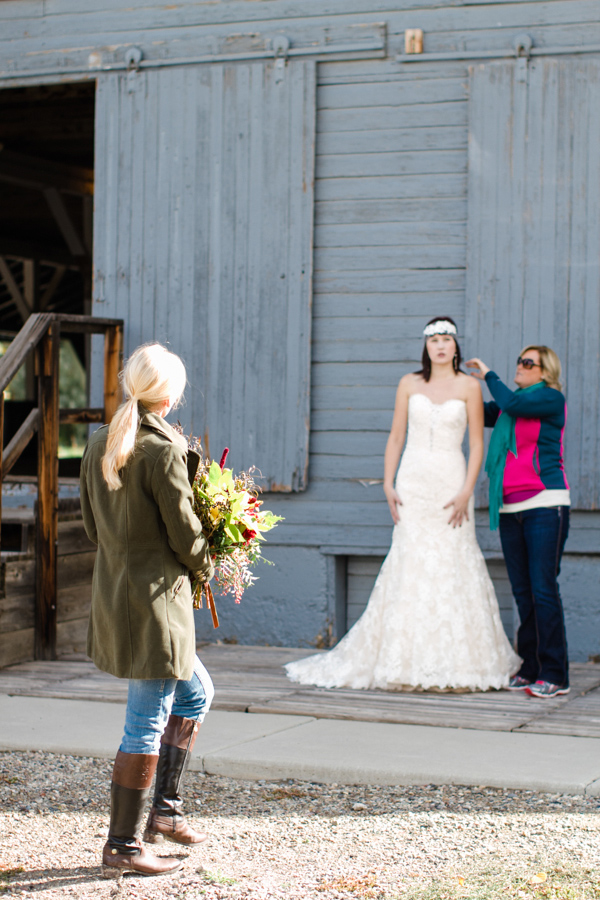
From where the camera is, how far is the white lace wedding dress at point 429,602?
575cm

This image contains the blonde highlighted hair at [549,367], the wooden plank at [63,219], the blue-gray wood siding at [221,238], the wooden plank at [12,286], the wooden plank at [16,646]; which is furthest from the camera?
the wooden plank at [12,286]

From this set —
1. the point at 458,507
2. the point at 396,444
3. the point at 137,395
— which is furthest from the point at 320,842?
the point at 396,444

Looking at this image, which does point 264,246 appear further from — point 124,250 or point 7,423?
point 7,423

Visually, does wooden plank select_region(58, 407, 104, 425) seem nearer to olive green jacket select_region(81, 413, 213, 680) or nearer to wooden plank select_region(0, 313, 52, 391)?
wooden plank select_region(0, 313, 52, 391)

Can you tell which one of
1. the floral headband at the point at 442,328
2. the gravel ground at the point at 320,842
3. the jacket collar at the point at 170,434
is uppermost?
the floral headband at the point at 442,328

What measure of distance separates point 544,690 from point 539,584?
547 millimetres

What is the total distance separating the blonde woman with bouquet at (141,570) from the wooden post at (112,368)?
3815 mm

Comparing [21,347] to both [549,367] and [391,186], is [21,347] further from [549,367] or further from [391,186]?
[549,367]

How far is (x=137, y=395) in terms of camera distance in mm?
3184

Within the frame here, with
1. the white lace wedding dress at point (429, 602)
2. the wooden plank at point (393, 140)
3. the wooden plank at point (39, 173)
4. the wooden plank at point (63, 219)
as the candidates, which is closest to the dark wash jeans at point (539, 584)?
the white lace wedding dress at point (429, 602)

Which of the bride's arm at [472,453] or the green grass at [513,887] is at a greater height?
the bride's arm at [472,453]

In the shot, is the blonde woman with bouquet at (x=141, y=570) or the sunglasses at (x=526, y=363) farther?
the sunglasses at (x=526, y=363)

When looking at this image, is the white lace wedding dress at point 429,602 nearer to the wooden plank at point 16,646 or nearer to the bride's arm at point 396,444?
the bride's arm at point 396,444

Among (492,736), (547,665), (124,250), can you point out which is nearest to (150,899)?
(492,736)
